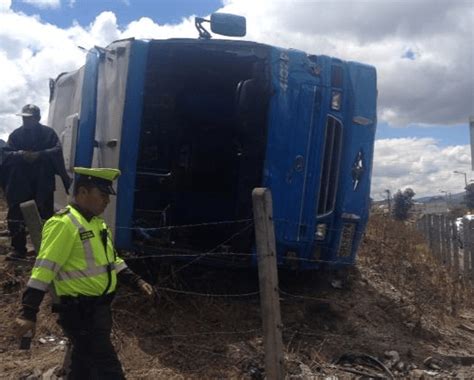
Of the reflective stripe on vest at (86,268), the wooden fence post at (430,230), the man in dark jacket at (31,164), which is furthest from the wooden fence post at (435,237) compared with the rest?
the reflective stripe on vest at (86,268)

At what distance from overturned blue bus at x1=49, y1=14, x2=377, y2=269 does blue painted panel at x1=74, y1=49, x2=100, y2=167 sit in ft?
0.05

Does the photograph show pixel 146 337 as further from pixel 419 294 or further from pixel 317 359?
pixel 419 294

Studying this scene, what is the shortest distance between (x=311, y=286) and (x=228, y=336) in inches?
69.4

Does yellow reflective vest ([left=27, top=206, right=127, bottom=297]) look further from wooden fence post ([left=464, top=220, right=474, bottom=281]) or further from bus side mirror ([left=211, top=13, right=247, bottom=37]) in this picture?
wooden fence post ([left=464, top=220, right=474, bottom=281])

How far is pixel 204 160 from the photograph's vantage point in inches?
303

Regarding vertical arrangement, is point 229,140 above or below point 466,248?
above

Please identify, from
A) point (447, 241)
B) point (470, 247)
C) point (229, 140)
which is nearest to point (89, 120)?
point (229, 140)

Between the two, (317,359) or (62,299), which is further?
(317,359)

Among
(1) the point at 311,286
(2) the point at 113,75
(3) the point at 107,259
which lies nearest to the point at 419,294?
(1) the point at 311,286

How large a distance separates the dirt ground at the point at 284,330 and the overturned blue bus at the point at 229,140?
1.78 feet

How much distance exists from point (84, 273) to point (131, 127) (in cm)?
242

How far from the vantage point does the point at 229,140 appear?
7605 mm

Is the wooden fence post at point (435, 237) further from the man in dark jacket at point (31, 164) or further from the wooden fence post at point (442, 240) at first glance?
the man in dark jacket at point (31, 164)

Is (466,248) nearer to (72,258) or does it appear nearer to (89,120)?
(89,120)
